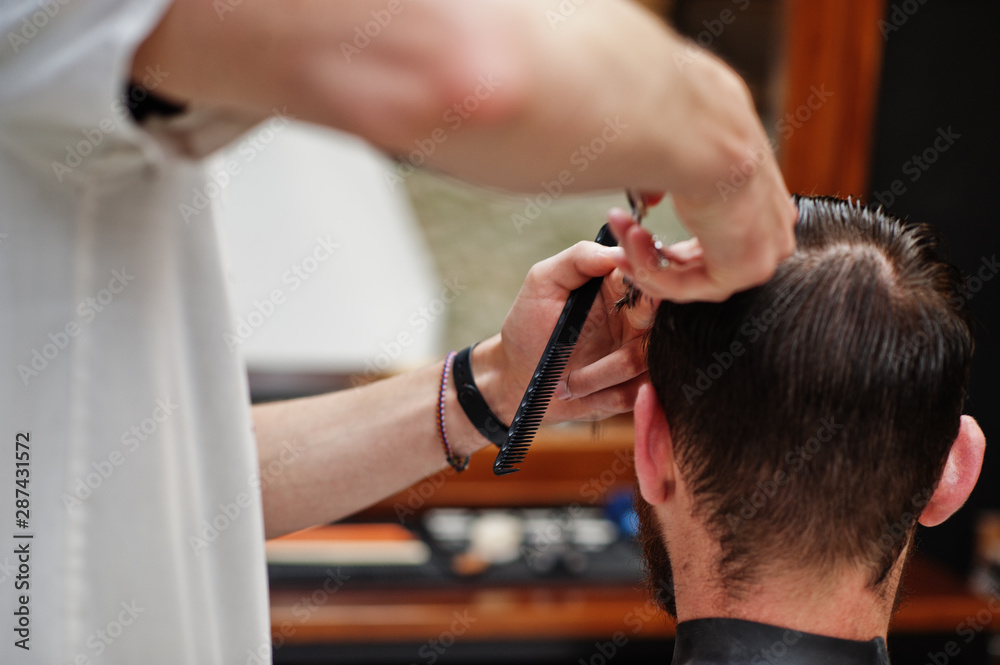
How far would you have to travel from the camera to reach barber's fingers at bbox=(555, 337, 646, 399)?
1242mm

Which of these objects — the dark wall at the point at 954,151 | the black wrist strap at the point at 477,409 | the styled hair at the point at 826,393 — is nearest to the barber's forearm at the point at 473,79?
the styled hair at the point at 826,393

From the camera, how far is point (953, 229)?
3760mm

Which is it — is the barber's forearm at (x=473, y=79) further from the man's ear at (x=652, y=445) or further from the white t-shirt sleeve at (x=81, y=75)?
the man's ear at (x=652, y=445)

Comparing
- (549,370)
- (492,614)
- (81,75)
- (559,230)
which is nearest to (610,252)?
(549,370)

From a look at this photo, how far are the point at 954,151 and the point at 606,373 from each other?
3.18 m

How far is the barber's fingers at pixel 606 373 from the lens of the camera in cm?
124

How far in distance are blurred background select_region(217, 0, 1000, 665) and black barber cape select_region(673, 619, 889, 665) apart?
201 cm

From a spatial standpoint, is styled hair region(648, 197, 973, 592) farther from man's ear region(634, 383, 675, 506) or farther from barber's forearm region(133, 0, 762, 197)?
barber's forearm region(133, 0, 762, 197)

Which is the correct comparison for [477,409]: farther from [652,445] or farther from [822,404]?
[822,404]

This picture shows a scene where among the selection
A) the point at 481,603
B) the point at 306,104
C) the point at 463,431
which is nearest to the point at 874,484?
the point at 463,431

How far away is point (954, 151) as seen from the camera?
374 centimetres

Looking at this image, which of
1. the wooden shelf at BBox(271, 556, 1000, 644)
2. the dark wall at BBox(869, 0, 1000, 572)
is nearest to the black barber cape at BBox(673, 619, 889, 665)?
the wooden shelf at BBox(271, 556, 1000, 644)

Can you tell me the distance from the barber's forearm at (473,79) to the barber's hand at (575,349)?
0.53m

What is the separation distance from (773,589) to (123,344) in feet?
2.57
